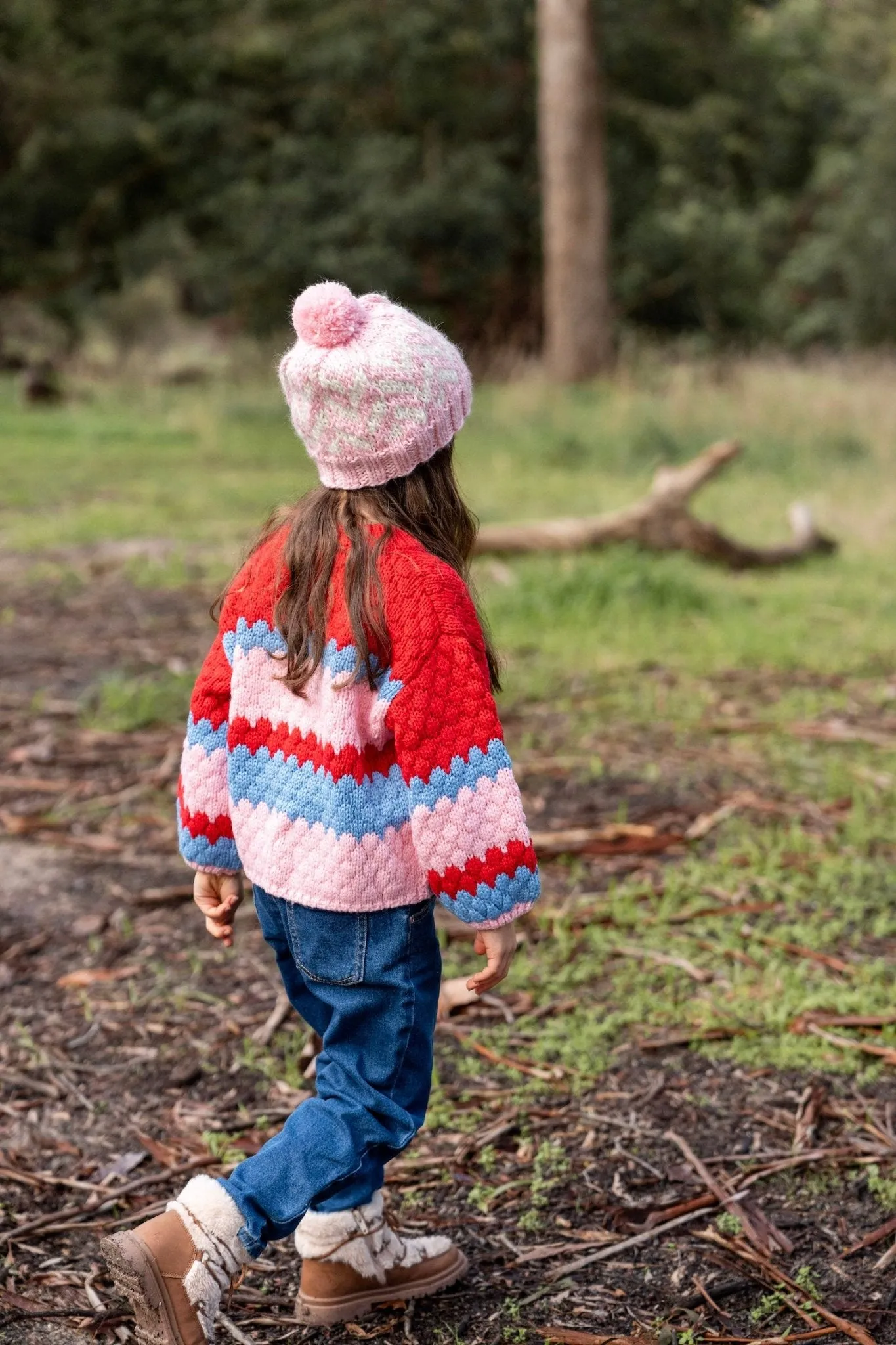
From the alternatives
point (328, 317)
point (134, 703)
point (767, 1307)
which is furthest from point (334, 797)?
point (134, 703)

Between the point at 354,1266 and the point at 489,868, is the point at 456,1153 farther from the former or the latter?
the point at 489,868

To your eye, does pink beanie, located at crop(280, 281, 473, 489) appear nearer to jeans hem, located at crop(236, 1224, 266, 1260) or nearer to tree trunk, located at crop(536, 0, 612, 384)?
jeans hem, located at crop(236, 1224, 266, 1260)

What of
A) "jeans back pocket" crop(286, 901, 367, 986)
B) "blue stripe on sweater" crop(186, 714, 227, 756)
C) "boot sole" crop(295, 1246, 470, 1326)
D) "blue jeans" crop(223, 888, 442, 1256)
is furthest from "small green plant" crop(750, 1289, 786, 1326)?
"blue stripe on sweater" crop(186, 714, 227, 756)

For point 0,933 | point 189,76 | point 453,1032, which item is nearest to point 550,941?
point 453,1032

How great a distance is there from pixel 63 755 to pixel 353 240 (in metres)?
17.8

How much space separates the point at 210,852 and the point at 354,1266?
2.42ft

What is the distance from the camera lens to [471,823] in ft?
7.01

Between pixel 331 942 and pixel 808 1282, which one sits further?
pixel 808 1282

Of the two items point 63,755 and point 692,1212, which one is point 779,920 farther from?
point 63,755

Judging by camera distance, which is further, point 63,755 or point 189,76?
point 189,76

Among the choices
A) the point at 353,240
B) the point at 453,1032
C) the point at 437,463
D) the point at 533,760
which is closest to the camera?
the point at 437,463

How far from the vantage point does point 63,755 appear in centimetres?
514

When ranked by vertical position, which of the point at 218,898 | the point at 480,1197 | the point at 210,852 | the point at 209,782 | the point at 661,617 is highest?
the point at 209,782

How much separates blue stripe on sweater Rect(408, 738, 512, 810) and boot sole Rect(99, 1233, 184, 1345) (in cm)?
79
